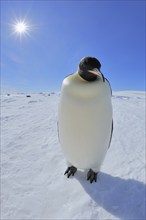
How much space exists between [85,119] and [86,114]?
0.06 meters

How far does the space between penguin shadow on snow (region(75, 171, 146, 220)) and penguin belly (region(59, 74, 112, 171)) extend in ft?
0.68

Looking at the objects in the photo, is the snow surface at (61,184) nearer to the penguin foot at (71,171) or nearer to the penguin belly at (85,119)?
the penguin foot at (71,171)

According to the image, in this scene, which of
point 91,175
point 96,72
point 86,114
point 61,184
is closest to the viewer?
Result: point 96,72

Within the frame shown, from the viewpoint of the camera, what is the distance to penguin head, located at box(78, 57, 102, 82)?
238cm

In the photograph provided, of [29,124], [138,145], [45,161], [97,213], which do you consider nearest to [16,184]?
[45,161]

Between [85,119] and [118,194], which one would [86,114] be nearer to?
[85,119]

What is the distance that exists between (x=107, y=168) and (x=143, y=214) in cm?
94

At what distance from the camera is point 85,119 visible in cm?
237

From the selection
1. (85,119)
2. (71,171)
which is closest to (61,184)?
(71,171)

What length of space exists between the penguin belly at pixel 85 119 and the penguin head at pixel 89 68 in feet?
0.24

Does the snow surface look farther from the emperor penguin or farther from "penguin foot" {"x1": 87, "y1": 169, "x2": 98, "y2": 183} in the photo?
the emperor penguin

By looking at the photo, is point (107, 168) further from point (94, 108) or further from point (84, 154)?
point (94, 108)

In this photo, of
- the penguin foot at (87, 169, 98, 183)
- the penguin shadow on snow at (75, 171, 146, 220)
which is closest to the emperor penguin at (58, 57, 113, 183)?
the penguin foot at (87, 169, 98, 183)

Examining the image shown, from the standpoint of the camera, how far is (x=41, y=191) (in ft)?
7.86
